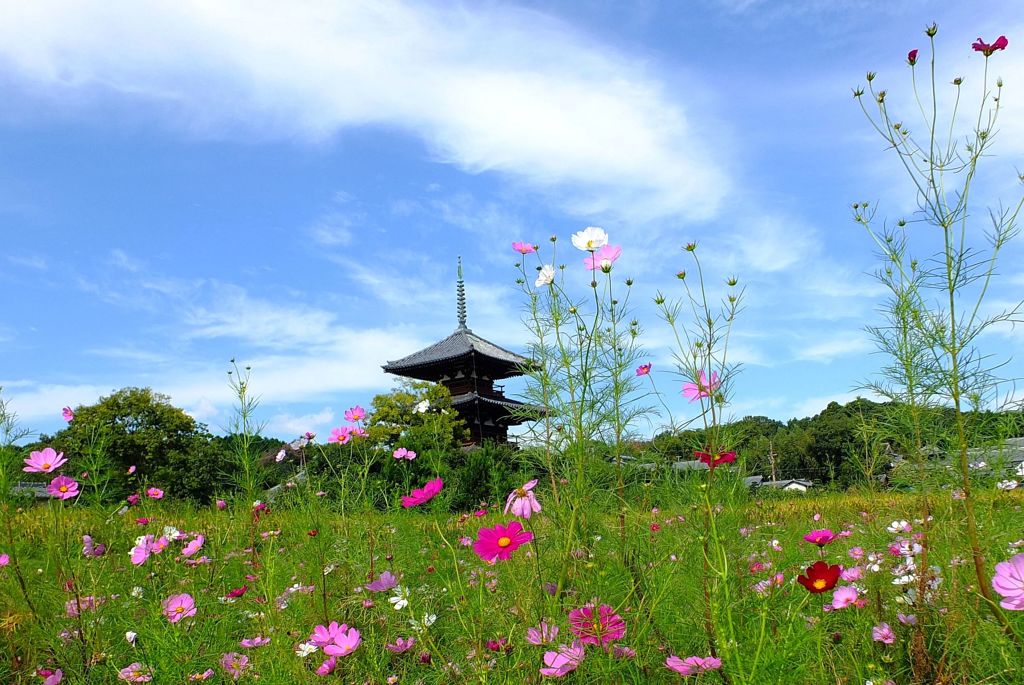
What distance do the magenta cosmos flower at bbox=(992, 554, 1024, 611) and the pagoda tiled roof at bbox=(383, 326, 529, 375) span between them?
71.4 ft

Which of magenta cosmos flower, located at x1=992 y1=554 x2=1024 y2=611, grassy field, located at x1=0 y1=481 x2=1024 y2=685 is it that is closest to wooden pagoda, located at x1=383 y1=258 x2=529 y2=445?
grassy field, located at x1=0 y1=481 x2=1024 y2=685

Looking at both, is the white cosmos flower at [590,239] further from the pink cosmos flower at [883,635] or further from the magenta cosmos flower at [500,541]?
the pink cosmos flower at [883,635]

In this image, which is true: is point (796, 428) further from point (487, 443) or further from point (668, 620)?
point (668, 620)

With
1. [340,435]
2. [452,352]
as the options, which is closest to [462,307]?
[452,352]

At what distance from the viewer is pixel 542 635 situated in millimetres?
1720

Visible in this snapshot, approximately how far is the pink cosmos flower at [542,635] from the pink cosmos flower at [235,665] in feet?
2.88

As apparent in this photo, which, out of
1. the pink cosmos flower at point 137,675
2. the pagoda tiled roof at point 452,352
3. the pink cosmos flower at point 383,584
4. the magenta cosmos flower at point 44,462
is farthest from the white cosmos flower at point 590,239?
the pagoda tiled roof at point 452,352

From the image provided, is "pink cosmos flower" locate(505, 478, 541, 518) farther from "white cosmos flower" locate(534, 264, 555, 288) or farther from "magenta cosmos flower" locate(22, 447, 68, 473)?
"magenta cosmos flower" locate(22, 447, 68, 473)

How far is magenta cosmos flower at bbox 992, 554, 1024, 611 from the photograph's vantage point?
1.48 metres

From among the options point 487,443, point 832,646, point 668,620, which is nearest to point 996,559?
point 832,646

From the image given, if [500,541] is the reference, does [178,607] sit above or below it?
below

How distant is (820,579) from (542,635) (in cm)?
64

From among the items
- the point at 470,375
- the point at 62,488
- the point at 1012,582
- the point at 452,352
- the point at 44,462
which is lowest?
the point at 1012,582

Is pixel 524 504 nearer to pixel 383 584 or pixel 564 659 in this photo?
pixel 564 659
